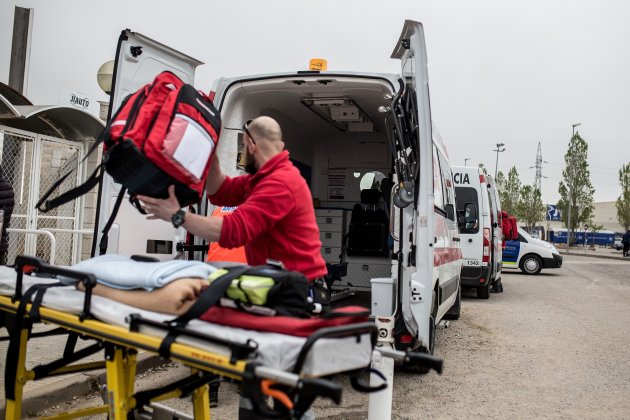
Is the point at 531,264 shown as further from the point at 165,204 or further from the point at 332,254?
the point at 165,204

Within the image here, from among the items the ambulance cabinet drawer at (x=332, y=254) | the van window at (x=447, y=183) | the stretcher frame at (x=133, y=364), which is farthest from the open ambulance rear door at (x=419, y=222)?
the ambulance cabinet drawer at (x=332, y=254)

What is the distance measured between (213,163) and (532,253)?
59.0 feet

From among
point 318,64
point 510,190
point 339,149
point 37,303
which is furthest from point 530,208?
point 37,303

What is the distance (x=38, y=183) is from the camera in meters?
9.58

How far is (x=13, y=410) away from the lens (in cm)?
328

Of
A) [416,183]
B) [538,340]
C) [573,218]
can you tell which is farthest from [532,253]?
[573,218]

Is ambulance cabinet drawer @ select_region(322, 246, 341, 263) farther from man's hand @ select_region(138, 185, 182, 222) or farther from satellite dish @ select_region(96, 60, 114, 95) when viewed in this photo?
man's hand @ select_region(138, 185, 182, 222)

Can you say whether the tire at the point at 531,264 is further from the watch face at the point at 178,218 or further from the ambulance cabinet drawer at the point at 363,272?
the watch face at the point at 178,218

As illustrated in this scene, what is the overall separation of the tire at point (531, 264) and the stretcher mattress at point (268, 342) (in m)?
18.6

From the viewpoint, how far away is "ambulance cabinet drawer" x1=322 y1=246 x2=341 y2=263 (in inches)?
368

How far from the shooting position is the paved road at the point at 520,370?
5340 millimetres

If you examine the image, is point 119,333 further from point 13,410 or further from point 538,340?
point 538,340

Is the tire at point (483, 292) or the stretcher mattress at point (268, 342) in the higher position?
the stretcher mattress at point (268, 342)

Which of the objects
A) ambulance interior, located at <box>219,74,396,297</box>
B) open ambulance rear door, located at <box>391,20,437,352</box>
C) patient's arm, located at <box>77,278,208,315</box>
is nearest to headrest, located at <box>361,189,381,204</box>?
ambulance interior, located at <box>219,74,396,297</box>
